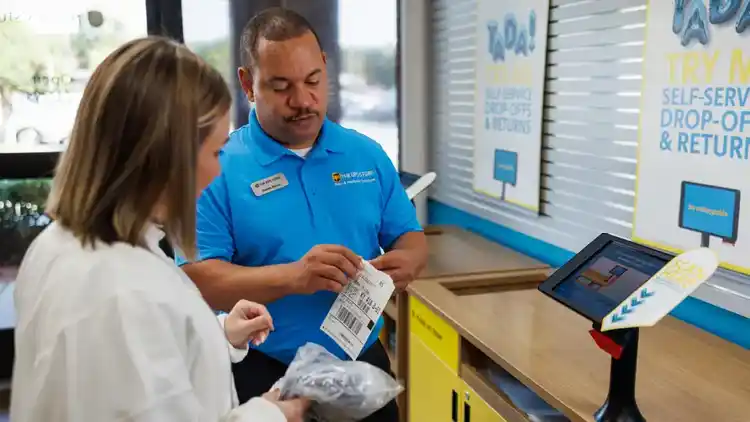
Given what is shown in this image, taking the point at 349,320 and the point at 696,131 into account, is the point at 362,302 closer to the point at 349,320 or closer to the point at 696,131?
the point at 349,320

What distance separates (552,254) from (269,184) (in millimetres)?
1357

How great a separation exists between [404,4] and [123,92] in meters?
2.86

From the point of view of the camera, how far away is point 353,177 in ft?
5.74

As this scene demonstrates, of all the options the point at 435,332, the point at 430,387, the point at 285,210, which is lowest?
the point at 430,387

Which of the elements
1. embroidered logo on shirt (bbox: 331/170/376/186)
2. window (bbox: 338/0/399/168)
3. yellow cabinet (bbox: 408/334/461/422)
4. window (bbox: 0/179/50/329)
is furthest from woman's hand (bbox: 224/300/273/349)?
window (bbox: 0/179/50/329)

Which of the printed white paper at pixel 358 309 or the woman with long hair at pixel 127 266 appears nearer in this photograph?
the woman with long hair at pixel 127 266

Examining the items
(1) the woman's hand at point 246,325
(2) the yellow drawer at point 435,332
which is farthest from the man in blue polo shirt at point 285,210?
(2) the yellow drawer at point 435,332

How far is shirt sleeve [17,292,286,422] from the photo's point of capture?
0.85 m

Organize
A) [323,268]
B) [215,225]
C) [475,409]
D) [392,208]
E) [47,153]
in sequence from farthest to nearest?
[47,153]
[475,409]
[392,208]
[215,225]
[323,268]

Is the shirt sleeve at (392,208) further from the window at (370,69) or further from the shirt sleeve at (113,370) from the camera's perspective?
the window at (370,69)

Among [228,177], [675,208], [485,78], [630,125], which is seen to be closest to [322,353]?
[228,177]

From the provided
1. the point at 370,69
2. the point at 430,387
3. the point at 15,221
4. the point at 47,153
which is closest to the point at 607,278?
the point at 430,387

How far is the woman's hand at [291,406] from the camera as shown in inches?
44.8

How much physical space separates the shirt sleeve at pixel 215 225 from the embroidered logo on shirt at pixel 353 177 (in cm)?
27
